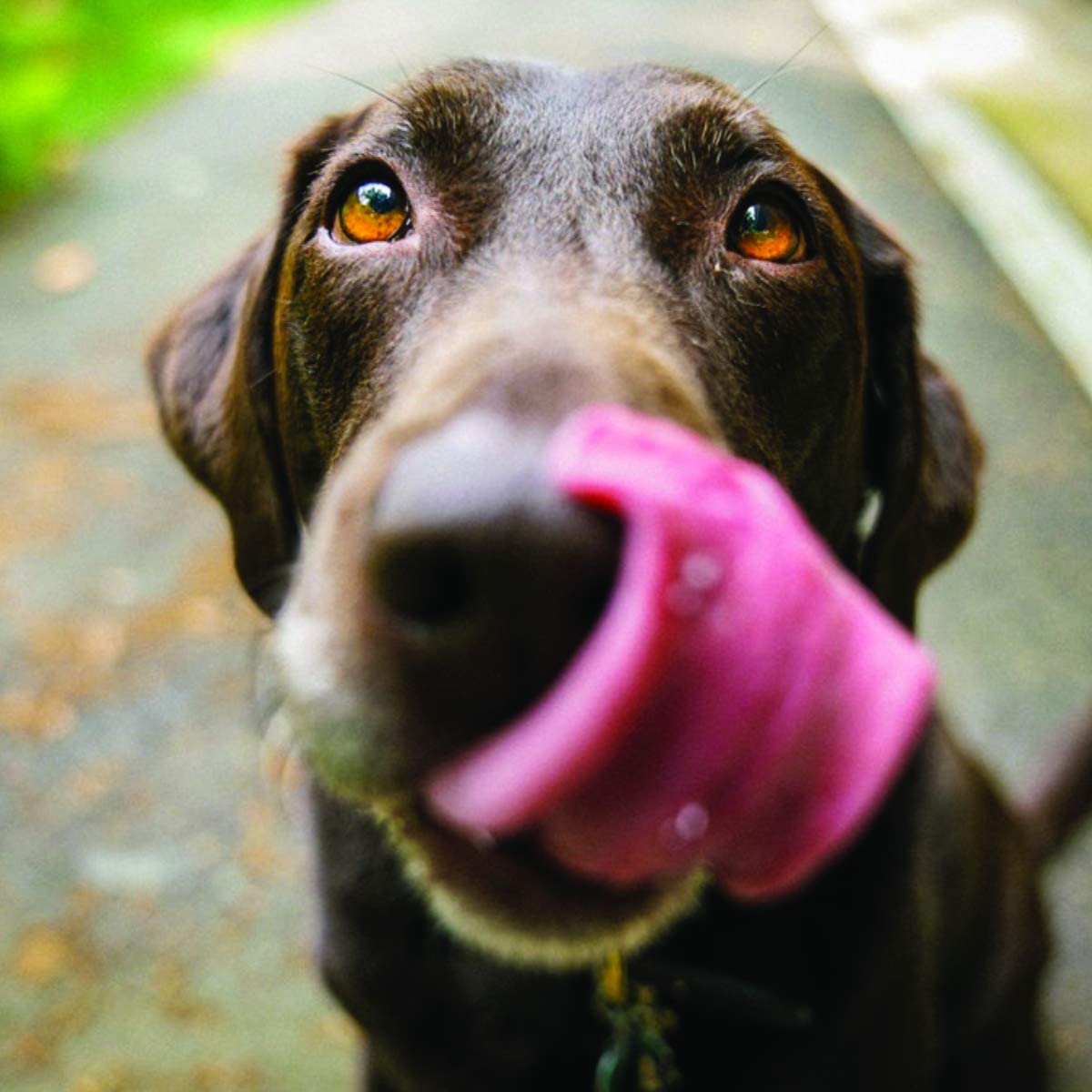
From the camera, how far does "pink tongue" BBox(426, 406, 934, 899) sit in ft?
2.60

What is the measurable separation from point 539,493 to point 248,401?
4.44 feet

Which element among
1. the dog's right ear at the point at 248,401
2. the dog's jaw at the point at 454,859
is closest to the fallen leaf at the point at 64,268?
the dog's right ear at the point at 248,401

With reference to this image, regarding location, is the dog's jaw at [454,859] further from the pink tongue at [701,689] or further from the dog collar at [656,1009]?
the dog collar at [656,1009]

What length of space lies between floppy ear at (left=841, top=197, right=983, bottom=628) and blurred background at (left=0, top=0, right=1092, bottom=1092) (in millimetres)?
424

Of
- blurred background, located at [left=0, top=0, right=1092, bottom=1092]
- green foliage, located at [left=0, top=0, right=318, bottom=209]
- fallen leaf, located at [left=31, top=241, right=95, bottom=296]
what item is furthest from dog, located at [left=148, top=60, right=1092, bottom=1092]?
green foliage, located at [left=0, top=0, right=318, bottom=209]

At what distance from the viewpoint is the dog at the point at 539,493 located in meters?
0.93

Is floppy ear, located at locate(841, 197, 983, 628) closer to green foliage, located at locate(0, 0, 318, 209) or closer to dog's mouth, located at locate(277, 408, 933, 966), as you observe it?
dog's mouth, located at locate(277, 408, 933, 966)

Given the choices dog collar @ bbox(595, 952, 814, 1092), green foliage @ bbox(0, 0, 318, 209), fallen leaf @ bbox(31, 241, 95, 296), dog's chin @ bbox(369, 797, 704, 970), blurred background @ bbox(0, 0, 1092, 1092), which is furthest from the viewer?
green foliage @ bbox(0, 0, 318, 209)

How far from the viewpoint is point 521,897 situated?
1148mm

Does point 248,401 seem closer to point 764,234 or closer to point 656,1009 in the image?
point 764,234

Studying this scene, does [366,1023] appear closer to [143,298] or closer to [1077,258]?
[1077,258]

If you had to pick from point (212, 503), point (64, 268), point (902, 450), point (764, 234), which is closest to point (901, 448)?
point (902, 450)

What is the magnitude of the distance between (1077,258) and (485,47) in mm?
5277

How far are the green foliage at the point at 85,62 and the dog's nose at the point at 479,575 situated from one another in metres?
7.02
